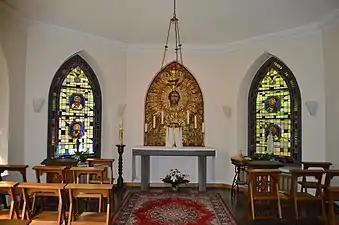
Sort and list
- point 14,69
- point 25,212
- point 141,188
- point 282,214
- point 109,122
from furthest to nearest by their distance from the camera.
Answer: point 109,122, point 141,188, point 14,69, point 282,214, point 25,212

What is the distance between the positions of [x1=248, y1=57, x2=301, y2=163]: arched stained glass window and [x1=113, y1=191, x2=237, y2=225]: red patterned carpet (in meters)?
1.68

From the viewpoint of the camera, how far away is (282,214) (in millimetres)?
5453

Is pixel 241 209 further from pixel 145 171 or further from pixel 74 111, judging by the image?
pixel 74 111

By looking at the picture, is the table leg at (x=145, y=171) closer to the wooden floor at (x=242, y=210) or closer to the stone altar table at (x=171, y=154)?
the stone altar table at (x=171, y=154)

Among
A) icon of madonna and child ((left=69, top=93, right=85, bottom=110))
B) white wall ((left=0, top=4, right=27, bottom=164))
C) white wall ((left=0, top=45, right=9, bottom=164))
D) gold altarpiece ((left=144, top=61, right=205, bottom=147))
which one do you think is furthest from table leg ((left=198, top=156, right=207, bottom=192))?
white wall ((left=0, top=45, right=9, bottom=164))

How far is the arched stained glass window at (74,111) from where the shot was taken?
23.7ft

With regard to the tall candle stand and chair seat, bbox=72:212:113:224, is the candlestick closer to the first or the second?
the tall candle stand

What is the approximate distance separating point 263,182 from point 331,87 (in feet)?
7.19

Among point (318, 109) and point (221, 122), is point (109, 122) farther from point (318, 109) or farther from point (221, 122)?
point (318, 109)

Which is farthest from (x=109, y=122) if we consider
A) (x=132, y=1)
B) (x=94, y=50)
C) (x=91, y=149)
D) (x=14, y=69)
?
(x=132, y=1)

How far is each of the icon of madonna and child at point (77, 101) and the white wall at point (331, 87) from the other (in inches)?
192

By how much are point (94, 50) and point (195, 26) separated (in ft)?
7.36

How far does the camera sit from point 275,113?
7.67 m

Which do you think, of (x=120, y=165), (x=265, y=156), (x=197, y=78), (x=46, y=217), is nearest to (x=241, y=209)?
(x=265, y=156)
